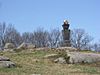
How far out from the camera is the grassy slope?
16906mm

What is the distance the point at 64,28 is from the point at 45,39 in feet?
155

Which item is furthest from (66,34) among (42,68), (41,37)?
(41,37)

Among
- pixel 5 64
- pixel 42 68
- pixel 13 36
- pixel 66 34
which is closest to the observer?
pixel 5 64

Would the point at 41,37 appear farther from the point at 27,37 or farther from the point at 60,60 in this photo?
the point at 60,60

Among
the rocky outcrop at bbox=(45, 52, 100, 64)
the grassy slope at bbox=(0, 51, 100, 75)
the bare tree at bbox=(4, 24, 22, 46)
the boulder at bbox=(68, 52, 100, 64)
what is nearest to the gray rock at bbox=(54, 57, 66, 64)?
the rocky outcrop at bbox=(45, 52, 100, 64)

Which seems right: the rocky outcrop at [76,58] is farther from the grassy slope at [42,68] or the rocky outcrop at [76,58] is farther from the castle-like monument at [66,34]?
the castle-like monument at [66,34]

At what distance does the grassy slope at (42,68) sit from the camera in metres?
16.9

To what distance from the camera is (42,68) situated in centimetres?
1923

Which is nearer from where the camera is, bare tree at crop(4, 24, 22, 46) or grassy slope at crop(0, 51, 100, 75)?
grassy slope at crop(0, 51, 100, 75)

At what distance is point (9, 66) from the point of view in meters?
18.4

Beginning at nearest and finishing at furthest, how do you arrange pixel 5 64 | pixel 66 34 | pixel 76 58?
pixel 5 64
pixel 76 58
pixel 66 34

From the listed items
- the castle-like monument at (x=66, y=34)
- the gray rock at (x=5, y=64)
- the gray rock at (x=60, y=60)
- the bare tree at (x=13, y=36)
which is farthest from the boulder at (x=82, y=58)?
the bare tree at (x=13, y=36)

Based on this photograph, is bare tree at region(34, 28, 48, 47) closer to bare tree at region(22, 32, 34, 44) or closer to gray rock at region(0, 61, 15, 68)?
bare tree at region(22, 32, 34, 44)

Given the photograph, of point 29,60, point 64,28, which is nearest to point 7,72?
point 29,60
